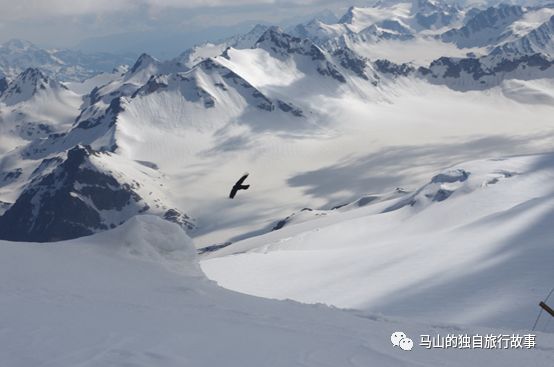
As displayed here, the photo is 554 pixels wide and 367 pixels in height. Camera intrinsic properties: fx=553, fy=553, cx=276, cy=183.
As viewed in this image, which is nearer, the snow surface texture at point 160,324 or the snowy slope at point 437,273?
the snow surface texture at point 160,324

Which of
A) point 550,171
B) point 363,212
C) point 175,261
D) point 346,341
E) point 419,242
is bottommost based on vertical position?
point 363,212

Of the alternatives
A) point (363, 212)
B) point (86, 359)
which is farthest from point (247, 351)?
point (363, 212)

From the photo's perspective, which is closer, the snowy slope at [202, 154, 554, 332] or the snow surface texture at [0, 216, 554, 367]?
the snow surface texture at [0, 216, 554, 367]

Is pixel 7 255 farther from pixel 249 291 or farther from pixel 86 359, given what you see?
pixel 249 291

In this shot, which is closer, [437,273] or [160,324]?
[160,324]

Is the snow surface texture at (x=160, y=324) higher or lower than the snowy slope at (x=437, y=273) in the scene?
higher

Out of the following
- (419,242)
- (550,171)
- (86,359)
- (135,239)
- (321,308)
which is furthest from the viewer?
(550,171)

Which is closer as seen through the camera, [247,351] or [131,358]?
[131,358]

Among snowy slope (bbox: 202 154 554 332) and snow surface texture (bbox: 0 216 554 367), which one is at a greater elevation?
snow surface texture (bbox: 0 216 554 367)
